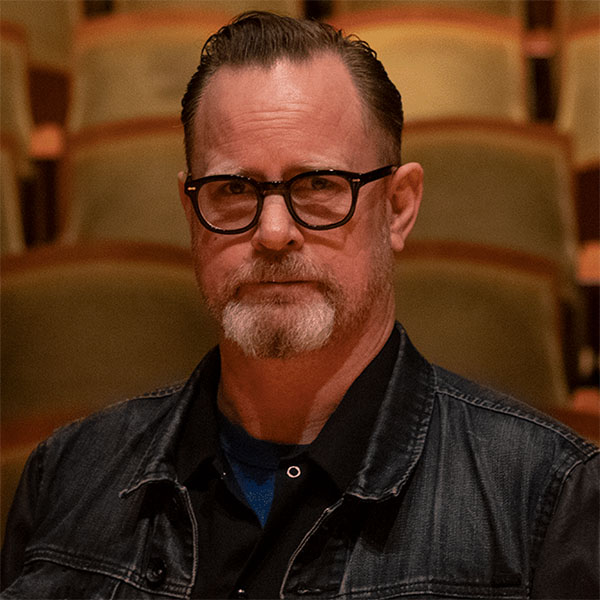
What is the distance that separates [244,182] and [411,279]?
21 cm

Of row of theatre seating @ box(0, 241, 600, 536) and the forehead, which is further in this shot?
row of theatre seating @ box(0, 241, 600, 536)

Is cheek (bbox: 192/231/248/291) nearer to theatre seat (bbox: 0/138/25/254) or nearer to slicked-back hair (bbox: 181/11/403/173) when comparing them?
slicked-back hair (bbox: 181/11/403/173)

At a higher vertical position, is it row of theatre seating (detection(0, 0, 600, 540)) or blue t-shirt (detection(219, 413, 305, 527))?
row of theatre seating (detection(0, 0, 600, 540))

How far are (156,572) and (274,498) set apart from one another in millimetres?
55

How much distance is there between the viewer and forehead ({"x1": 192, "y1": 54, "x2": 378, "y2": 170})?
0.34 metres

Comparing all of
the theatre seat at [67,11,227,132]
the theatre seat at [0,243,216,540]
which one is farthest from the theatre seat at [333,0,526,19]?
the theatre seat at [0,243,216,540]

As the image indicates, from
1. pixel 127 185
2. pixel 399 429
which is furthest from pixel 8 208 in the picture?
pixel 399 429

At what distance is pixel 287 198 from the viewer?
0.33 metres

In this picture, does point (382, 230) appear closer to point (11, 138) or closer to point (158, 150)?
point (158, 150)

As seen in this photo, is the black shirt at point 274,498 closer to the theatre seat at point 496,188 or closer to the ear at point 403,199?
the ear at point 403,199

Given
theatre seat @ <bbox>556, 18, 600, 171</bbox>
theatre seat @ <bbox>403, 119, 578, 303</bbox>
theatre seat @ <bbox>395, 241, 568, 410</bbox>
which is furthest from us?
theatre seat @ <bbox>556, 18, 600, 171</bbox>

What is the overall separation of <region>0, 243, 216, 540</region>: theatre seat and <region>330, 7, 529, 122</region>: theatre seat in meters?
0.33

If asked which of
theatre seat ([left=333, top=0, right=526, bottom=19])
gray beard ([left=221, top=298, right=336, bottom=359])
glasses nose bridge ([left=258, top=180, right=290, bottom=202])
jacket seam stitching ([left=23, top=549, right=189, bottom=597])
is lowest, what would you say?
jacket seam stitching ([left=23, top=549, right=189, bottom=597])

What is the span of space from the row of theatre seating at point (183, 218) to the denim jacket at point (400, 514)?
0.10m
